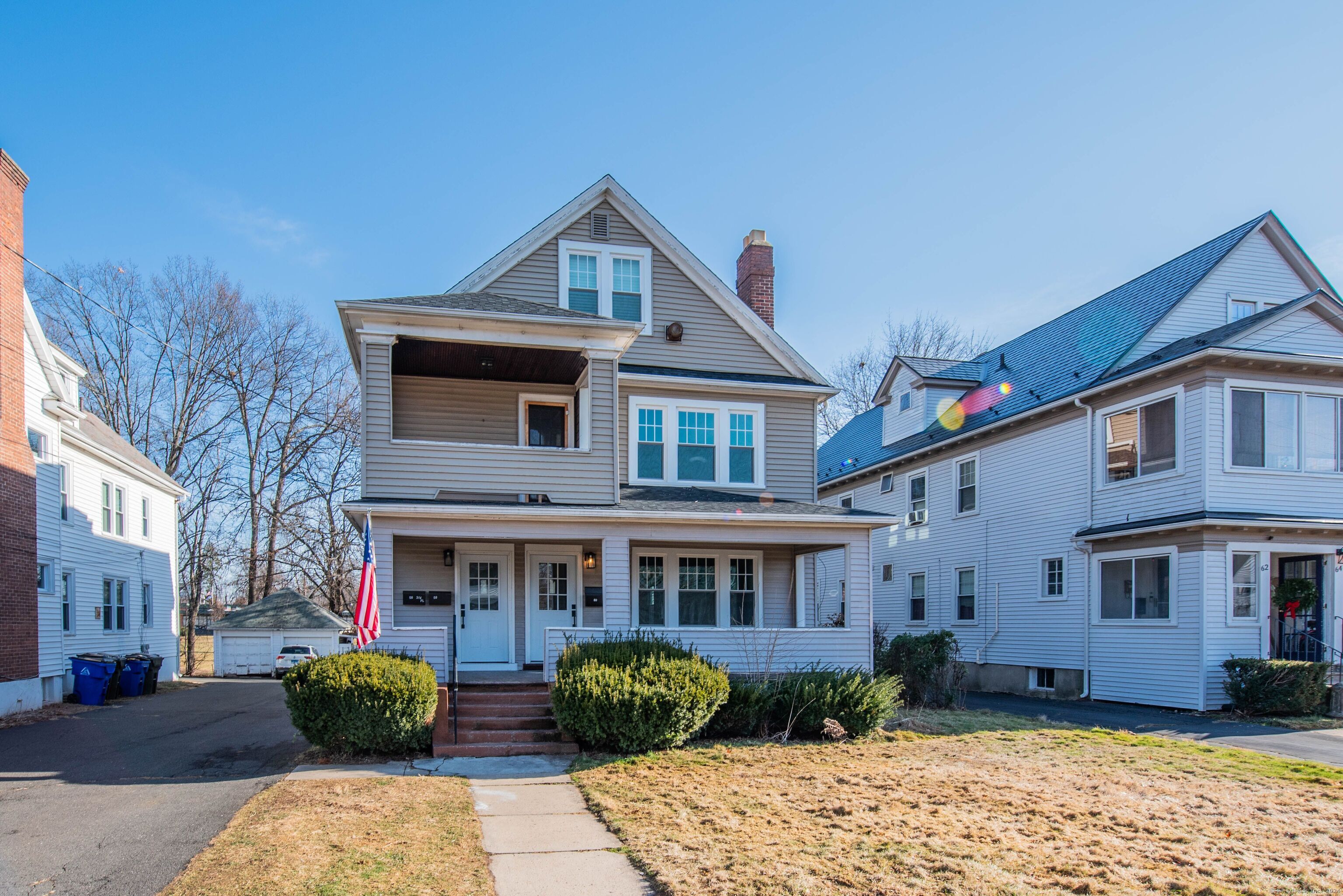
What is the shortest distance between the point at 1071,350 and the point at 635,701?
1505 cm

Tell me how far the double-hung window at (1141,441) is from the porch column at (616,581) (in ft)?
33.8

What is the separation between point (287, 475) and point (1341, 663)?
35689 mm

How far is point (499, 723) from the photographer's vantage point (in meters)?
12.4

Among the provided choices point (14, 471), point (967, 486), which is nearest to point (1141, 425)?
point (967, 486)

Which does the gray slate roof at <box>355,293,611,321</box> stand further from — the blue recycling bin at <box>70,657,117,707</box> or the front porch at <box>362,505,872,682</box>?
the blue recycling bin at <box>70,657,117,707</box>

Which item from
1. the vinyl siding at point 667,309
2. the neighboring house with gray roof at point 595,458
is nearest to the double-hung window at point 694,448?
the neighboring house with gray roof at point 595,458

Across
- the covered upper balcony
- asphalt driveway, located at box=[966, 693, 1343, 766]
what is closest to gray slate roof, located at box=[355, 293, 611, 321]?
the covered upper balcony

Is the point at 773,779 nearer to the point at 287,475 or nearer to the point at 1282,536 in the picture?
the point at 1282,536

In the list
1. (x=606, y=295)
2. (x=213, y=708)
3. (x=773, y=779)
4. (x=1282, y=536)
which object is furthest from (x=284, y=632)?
(x=1282, y=536)

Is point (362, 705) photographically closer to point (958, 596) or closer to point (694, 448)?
point (694, 448)

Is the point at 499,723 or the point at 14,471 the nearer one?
the point at 499,723

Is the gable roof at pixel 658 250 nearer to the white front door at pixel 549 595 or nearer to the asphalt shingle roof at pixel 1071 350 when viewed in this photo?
the white front door at pixel 549 595

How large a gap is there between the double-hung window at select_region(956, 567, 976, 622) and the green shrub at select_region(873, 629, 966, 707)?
7153mm

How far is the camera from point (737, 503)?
15.6 metres
